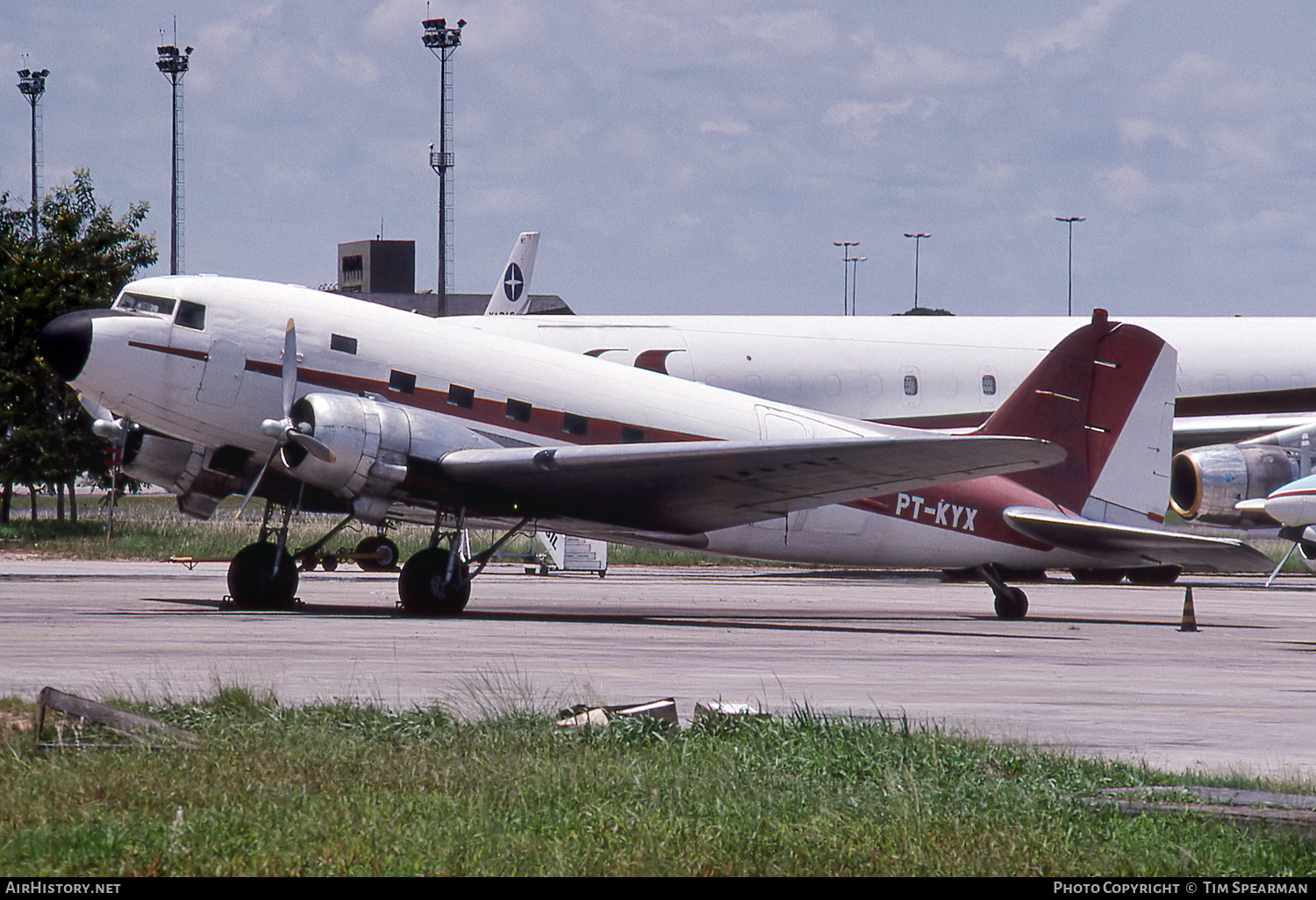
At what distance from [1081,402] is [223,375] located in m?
13.3

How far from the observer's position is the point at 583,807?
22.9ft

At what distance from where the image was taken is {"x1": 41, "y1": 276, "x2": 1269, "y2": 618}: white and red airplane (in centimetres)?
1997

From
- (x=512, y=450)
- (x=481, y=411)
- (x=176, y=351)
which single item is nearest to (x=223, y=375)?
(x=176, y=351)

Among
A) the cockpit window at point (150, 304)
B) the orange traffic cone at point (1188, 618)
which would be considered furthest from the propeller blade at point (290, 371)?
the orange traffic cone at point (1188, 618)

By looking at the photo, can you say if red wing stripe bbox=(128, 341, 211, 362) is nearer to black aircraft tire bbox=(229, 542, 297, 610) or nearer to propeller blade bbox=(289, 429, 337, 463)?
propeller blade bbox=(289, 429, 337, 463)

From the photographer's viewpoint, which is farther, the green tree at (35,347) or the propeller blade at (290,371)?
the green tree at (35,347)

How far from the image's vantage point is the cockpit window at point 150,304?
2039 centimetres

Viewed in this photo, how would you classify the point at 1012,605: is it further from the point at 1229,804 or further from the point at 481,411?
the point at 1229,804

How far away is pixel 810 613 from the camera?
2366 cm

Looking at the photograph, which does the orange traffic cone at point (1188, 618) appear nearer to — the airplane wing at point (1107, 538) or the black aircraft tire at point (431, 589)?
the airplane wing at point (1107, 538)

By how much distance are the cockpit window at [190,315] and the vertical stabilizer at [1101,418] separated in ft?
40.3

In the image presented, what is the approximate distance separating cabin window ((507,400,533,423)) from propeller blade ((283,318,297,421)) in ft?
9.99

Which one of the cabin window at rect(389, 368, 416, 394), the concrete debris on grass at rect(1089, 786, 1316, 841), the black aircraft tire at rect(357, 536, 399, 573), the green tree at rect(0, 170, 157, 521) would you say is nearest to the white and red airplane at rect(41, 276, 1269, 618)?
the cabin window at rect(389, 368, 416, 394)
